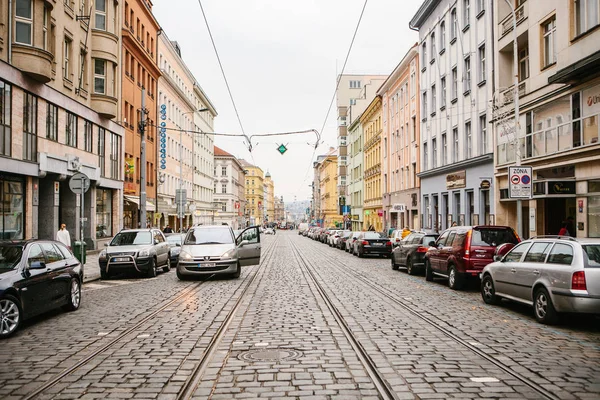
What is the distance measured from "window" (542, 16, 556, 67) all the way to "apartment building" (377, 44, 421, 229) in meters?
20.2

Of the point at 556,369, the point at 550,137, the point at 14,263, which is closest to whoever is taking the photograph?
the point at 556,369

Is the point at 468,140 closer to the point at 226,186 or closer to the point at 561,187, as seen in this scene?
the point at 561,187

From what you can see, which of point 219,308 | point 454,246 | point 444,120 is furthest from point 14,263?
point 444,120

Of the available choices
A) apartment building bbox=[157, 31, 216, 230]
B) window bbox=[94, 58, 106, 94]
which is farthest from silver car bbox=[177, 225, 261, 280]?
apartment building bbox=[157, 31, 216, 230]

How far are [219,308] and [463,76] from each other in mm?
25085

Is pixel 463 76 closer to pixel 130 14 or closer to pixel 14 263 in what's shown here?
pixel 130 14

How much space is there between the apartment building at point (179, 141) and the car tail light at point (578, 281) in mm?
29141

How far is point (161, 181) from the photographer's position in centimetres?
5016

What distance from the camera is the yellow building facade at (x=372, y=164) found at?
202 feet

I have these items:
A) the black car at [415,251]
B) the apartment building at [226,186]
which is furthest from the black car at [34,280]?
the apartment building at [226,186]

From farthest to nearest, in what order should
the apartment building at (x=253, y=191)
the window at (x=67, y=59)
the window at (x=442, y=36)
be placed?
the apartment building at (x=253, y=191), the window at (x=442, y=36), the window at (x=67, y=59)

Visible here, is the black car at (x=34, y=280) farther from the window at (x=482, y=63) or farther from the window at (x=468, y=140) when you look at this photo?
the window at (x=468, y=140)

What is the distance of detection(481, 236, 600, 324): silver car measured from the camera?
31.3 feet

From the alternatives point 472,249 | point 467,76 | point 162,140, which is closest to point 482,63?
point 467,76
